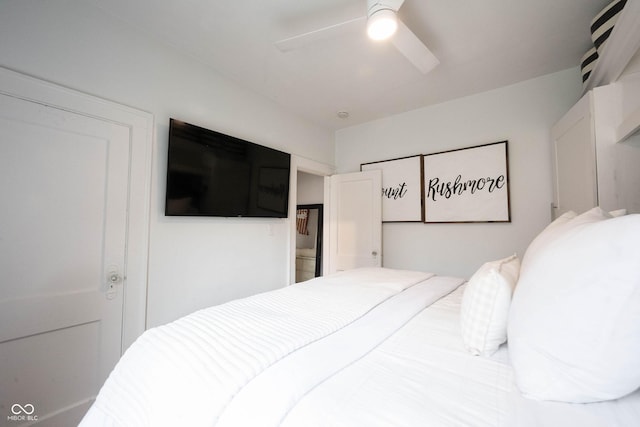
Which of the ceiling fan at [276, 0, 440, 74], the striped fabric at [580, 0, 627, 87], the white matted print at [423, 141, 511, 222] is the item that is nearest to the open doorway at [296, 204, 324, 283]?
the white matted print at [423, 141, 511, 222]

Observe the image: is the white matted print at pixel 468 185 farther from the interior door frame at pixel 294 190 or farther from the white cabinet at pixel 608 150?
the interior door frame at pixel 294 190

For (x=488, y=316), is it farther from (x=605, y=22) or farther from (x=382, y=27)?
(x=605, y=22)

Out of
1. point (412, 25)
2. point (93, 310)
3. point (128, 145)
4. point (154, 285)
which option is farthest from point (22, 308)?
point (412, 25)

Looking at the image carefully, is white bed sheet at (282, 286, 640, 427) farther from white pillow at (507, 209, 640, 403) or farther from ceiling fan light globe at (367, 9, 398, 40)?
ceiling fan light globe at (367, 9, 398, 40)

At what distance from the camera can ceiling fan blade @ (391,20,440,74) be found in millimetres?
1466

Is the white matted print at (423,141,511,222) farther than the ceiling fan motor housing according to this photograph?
Yes

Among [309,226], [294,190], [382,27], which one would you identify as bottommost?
[309,226]

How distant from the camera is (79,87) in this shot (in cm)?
153

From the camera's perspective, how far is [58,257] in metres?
1.45

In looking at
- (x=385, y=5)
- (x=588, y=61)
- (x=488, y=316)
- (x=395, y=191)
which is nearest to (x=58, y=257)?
(x=488, y=316)

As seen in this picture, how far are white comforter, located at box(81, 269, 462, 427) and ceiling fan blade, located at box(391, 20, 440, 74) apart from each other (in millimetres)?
1535

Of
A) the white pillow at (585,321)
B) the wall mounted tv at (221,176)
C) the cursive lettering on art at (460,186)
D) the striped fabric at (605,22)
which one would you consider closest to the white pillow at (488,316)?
the white pillow at (585,321)

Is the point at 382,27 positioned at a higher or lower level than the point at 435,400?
higher

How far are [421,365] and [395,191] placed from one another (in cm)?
256
